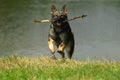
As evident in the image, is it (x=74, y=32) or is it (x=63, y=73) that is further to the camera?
(x=74, y=32)

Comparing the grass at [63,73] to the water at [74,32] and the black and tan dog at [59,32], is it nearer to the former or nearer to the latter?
the black and tan dog at [59,32]

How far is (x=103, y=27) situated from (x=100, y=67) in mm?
18183

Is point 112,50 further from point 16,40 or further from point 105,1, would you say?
point 105,1

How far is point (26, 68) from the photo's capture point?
34.9 ft

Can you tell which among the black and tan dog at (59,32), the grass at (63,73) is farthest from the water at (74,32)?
the grass at (63,73)

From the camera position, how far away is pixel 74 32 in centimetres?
2719

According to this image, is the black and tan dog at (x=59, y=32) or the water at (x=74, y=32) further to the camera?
the water at (x=74, y=32)

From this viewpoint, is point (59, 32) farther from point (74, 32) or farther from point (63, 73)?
point (74, 32)

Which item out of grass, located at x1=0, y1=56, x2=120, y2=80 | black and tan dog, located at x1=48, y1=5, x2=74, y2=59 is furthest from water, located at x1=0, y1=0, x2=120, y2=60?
grass, located at x1=0, y1=56, x2=120, y2=80

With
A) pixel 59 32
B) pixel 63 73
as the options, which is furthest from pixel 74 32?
pixel 63 73

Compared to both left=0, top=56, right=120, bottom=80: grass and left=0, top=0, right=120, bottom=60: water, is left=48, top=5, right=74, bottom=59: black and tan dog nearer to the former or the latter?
left=0, top=56, right=120, bottom=80: grass

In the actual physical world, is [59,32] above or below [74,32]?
above

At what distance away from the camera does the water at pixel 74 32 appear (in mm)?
21812

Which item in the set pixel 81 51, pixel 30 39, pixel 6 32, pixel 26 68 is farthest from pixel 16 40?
pixel 26 68
